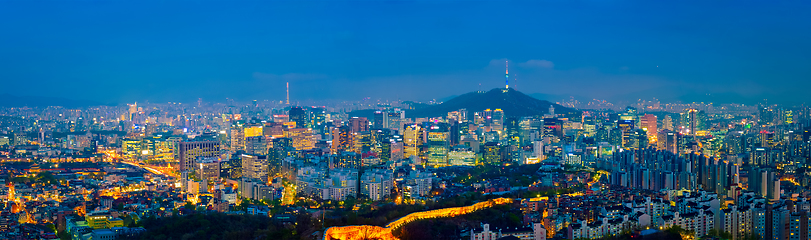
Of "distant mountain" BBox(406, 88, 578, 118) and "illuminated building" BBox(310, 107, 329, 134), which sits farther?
"distant mountain" BBox(406, 88, 578, 118)

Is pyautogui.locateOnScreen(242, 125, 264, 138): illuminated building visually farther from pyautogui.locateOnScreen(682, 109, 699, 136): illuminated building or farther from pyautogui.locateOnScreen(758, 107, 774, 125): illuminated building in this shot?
pyautogui.locateOnScreen(758, 107, 774, 125): illuminated building

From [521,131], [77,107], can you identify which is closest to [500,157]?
[521,131]

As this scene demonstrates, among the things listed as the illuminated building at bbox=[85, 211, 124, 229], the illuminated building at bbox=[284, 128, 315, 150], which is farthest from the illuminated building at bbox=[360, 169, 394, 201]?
the illuminated building at bbox=[284, 128, 315, 150]

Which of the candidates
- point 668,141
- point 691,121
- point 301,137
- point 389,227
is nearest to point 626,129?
point 691,121

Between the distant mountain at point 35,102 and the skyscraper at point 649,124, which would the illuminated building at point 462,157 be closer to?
the skyscraper at point 649,124

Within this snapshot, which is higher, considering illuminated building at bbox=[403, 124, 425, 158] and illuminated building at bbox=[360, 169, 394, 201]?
illuminated building at bbox=[403, 124, 425, 158]

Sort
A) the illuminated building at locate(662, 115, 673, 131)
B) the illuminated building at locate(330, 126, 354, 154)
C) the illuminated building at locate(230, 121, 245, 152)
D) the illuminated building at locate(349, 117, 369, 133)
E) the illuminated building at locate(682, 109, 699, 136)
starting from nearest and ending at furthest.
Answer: the illuminated building at locate(682, 109, 699, 136) → the illuminated building at locate(330, 126, 354, 154) → the illuminated building at locate(230, 121, 245, 152) → the illuminated building at locate(662, 115, 673, 131) → the illuminated building at locate(349, 117, 369, 133)

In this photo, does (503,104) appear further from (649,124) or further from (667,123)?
(667,123)

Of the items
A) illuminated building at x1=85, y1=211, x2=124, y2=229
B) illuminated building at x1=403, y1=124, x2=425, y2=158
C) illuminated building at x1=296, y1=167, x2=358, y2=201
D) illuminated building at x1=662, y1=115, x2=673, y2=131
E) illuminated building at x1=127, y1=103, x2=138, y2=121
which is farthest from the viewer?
illuminated building at x1=127, y1=103, x2=138, y2=121
